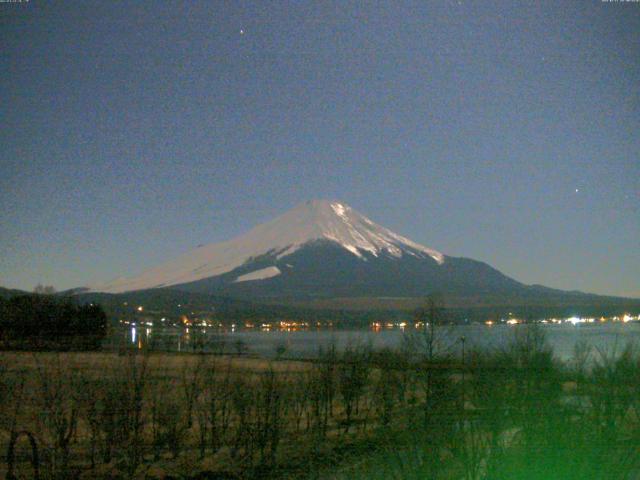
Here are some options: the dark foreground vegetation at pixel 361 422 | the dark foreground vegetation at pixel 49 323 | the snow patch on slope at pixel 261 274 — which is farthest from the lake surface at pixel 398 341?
the snow patch on slope at pixel 261 274

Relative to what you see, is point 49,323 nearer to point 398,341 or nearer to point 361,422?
point 398,341

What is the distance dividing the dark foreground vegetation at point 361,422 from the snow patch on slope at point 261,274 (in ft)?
456

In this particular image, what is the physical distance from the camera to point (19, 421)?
1559cm

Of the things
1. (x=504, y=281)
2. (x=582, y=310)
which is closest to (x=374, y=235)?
(x=504, y=281)

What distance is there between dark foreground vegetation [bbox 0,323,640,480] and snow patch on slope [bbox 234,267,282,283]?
5471 inches

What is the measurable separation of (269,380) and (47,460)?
5.09 metres

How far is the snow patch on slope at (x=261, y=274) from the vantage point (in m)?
163

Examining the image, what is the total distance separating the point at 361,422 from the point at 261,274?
488 feet

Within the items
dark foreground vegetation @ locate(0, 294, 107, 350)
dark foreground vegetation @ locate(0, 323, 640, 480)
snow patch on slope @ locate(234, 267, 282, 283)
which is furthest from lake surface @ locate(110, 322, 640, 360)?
snow patch on slope @ locate(234, 267, 282, 283)

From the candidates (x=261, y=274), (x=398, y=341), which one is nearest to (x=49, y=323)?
(x=398, y=341)

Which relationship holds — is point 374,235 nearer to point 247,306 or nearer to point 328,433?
point 247,306

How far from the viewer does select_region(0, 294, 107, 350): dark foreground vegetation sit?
43312 mm

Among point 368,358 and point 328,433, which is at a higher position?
point 368,358

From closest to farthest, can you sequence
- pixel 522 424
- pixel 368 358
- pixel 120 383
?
pixel 522 424 < pixel 120 383 < pixel 368 358
